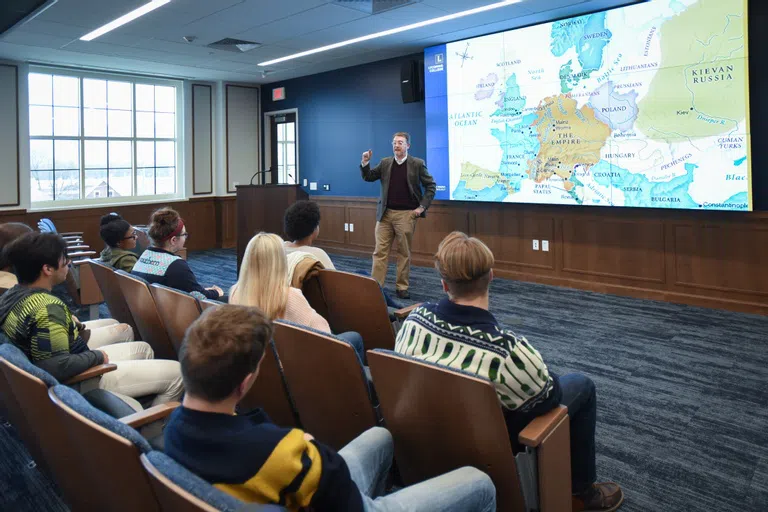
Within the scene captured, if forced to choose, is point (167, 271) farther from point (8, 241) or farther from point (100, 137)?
point (100, 137)

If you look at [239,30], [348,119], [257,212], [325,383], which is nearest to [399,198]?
[257,212]

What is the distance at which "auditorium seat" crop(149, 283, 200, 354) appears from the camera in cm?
246

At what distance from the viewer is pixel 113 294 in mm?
3291

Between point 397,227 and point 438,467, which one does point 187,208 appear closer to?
point 397,227

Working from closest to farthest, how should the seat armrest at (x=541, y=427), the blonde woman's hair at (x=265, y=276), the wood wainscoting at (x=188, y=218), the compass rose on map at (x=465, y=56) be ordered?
the seat armrest at (x=541, y=427), the blonde woman's hair at (x=265, y=276), the compass rose on map at (x=465, y=56), the wood wainscoting at (x=188, y=218)

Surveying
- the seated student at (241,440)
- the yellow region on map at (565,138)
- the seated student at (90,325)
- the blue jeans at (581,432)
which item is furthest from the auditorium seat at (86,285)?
the yellow region on map at (565,138)

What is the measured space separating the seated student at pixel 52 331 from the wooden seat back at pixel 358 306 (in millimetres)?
893

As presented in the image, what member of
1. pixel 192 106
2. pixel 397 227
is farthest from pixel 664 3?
pixel 192 106

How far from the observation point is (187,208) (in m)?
9.41

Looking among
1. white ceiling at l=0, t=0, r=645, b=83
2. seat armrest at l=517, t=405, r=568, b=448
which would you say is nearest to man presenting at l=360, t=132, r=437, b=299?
white ceiling at l=0, t=0, r=645, b=83

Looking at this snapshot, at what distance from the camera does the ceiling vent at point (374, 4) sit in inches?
205

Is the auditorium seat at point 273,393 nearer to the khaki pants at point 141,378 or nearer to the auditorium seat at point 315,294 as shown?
the khaki pants at point 141,378

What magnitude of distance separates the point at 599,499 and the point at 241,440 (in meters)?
1.54

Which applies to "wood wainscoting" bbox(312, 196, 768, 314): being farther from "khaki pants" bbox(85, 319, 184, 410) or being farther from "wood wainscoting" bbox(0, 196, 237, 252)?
"khaki pants" bbox(85, 319, 184, 410)
